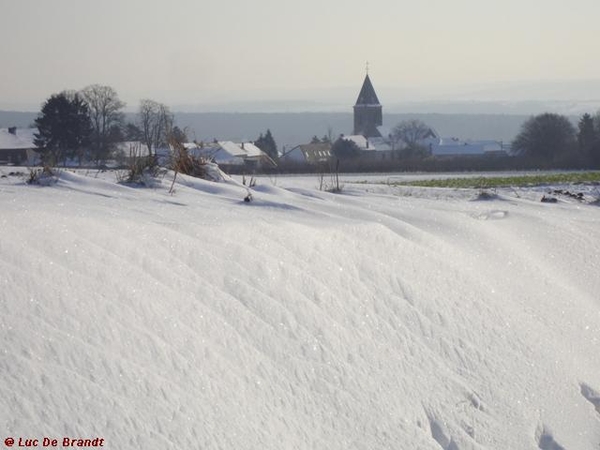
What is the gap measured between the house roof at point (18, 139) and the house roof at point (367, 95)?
2860 inches

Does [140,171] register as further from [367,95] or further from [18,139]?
[367,95]

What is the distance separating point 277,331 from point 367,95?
13043 cm

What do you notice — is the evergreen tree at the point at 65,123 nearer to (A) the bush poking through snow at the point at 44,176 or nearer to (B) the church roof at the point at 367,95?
(A) the bush poking through snow at the point at 44,176

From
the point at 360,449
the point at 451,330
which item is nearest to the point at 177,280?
the point at 360,449

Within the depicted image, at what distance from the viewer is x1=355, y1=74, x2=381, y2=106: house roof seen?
13288cm

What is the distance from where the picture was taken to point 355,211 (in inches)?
336

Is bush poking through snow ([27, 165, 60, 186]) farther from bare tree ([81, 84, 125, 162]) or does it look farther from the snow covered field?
bare tree ([81, 84, 125, 162])

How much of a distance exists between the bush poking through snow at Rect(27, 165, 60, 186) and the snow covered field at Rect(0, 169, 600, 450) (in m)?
1.17

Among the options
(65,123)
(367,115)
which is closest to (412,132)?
(367,115)

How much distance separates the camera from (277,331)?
541cm

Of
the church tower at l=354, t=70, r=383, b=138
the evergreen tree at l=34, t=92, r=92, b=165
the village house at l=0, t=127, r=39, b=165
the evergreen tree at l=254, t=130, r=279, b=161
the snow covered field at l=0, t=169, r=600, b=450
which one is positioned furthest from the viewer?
the church tower at l=354, t=70, r=383, b=138

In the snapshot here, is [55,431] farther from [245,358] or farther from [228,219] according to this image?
[228,219]

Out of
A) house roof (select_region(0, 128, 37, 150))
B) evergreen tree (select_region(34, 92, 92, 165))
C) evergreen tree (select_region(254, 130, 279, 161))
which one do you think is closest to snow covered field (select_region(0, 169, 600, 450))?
evergreen tree (select_region(34, 92, 92, 165))

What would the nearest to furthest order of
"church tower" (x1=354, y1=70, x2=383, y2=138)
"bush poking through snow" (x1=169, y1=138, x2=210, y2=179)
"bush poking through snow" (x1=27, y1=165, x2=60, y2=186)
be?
1. "bush poking through snow" (x1=27, y1=165, x2=60, y2=186)
2. "bush poking through snow" (x1=169, y1=138, x2=210, y2=179)
3. "church tower" (x1=354, y1=70, x2=383, y2=138)
